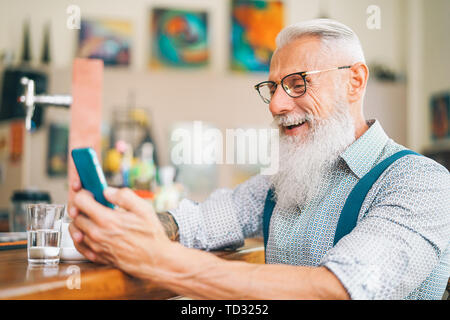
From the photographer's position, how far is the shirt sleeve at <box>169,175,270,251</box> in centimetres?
112

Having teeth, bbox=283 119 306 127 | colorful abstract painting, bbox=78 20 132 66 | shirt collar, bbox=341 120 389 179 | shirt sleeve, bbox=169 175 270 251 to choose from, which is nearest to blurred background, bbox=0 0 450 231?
colorful abstract painting, bbox=78 20 132 66

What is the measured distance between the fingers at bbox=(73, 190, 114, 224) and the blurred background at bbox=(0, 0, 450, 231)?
125 inches

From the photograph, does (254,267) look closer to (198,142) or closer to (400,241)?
(400,241)

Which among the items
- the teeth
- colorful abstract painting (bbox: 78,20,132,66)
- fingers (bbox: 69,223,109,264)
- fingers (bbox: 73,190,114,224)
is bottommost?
fingers (bbox: 69,223,109,264)

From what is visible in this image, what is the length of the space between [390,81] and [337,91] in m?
3.65

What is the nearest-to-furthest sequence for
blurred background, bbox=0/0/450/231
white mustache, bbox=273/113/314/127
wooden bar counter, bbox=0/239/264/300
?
wooden bar counter, bbox=0/239/264/300 → white mustache, bbox=273/113/314/127 → blurred background, bbox=0/0/450/231

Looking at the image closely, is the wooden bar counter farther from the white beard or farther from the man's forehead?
the man's forehead

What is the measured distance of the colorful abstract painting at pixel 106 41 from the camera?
171 inches

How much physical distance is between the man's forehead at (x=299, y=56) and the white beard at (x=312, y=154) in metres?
0.12

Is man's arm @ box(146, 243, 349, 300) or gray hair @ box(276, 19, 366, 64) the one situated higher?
gray hair @ box(276, 19, 366, 64)

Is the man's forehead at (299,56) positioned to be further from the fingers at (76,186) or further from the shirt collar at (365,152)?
the fingers at (76,186)

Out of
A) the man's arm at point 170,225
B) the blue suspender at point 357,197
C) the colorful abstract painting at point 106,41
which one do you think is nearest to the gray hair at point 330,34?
the blue suspender at point 357,197

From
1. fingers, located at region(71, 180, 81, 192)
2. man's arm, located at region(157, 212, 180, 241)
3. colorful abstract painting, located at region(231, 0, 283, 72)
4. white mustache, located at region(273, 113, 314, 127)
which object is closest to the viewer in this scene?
fingers, located at region(71, 180, 81, 192)

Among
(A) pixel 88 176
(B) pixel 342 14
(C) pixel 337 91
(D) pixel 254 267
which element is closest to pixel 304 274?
(D) pixel 254 267
